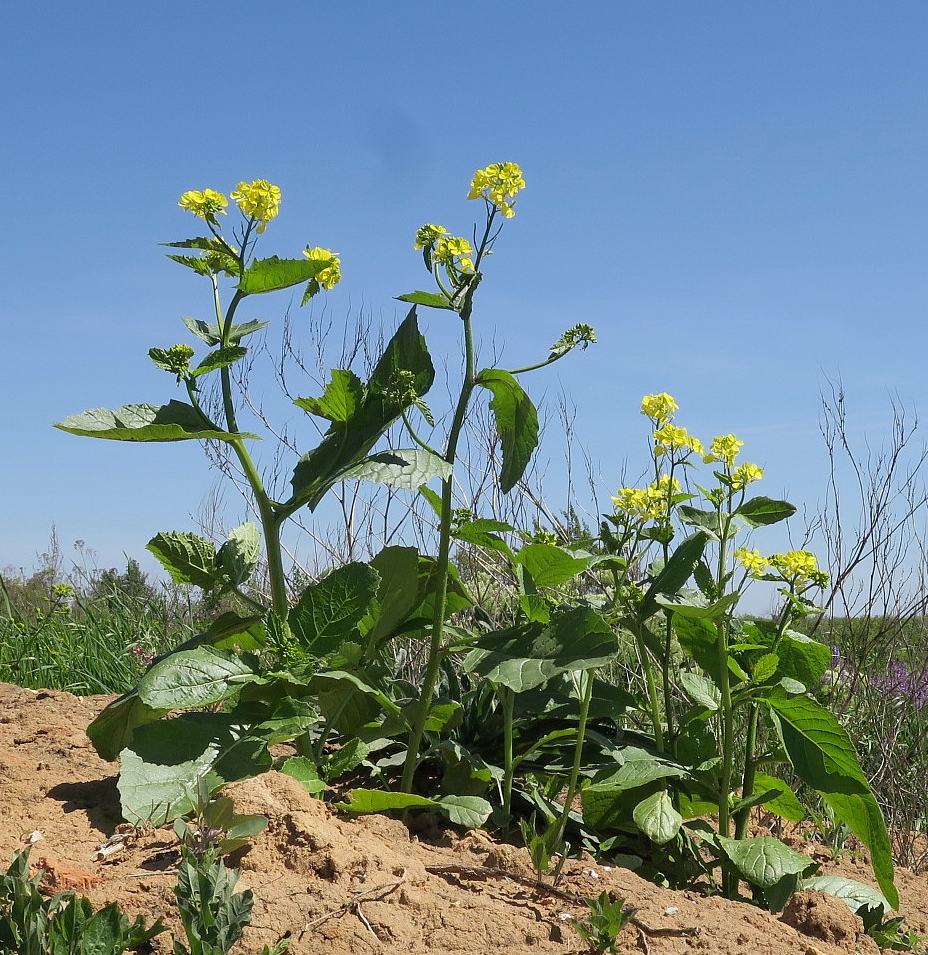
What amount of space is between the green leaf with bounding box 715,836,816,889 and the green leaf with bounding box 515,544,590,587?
726 millimetres

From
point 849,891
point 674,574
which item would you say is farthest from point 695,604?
point 849,891

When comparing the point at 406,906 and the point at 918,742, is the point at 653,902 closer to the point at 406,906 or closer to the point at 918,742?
the point at 406,906

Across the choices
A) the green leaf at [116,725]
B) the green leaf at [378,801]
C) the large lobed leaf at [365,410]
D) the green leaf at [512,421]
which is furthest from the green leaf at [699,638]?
the green leaf at [116,725]

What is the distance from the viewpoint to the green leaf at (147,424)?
6.74ft

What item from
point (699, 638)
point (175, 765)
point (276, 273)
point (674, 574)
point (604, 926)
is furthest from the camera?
point (699, 638)

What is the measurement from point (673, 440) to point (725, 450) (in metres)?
0.14

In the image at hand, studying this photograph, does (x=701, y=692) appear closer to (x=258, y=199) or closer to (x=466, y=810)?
(x=466, y=810)

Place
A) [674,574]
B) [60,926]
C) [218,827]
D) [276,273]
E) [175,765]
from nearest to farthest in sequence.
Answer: [60,926]
[218,827]
[175,765]
[276,273]
[674,574]

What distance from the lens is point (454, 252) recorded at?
7.27ft

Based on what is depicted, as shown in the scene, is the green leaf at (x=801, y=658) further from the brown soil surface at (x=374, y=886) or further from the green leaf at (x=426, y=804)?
the green leaf at (x=426, y=804)

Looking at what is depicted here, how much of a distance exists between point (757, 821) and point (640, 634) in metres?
0.93

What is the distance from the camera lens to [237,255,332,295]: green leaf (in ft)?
7.14

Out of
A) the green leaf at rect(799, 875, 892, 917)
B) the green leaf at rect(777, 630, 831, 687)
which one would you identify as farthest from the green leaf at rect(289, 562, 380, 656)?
the green leaf at rect(799, 875, 892, 917)

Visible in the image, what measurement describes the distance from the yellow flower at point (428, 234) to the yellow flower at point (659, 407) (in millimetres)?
764
